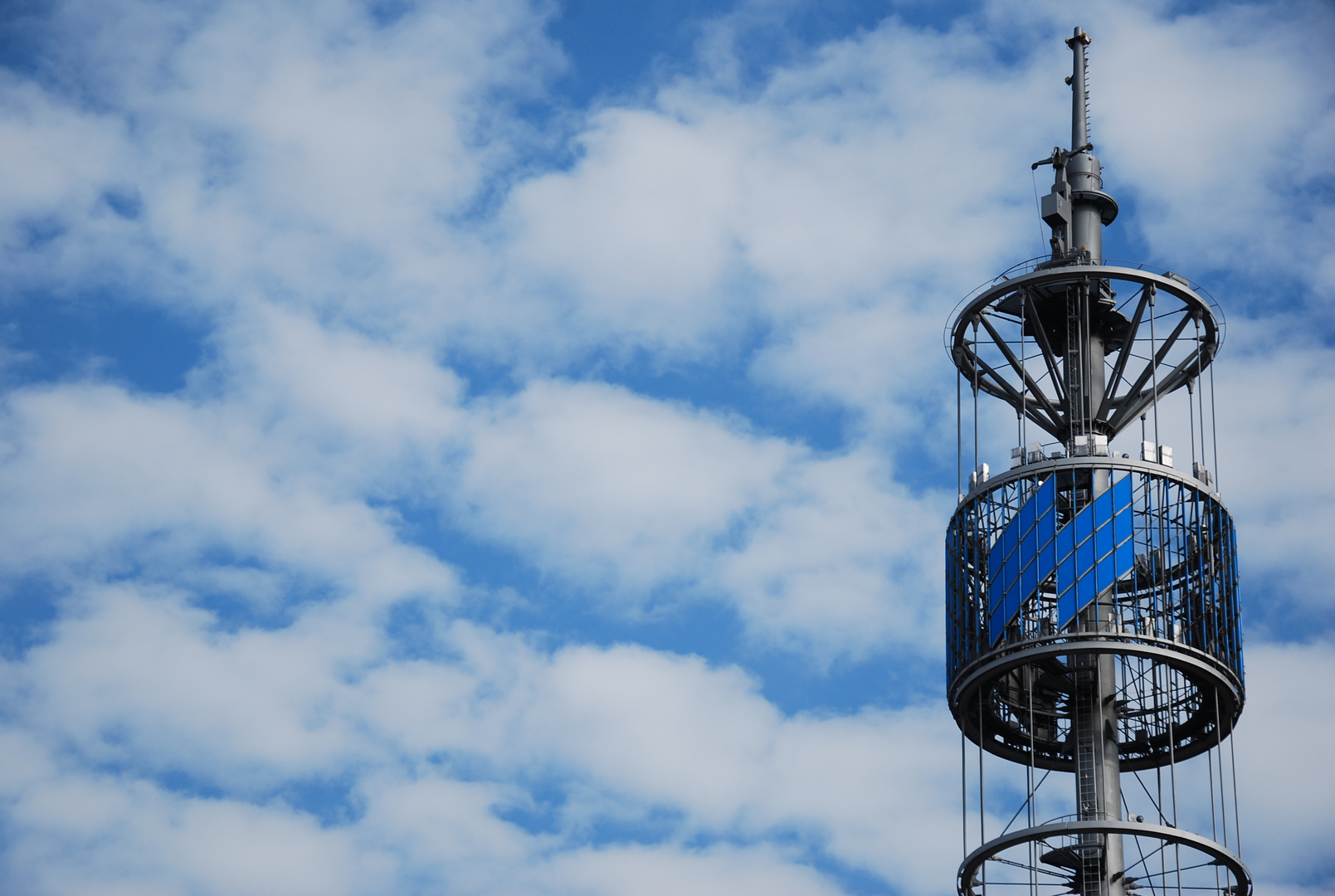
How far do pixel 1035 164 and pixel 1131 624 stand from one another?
26.9 meters

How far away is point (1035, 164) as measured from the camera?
384 ft

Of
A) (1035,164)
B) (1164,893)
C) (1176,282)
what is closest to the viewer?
(1164,893)

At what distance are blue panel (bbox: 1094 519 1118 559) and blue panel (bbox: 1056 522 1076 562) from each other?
3.17ft

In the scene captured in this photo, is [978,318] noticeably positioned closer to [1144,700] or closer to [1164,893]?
[1144,700]

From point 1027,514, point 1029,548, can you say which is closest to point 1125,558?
point 1029,548

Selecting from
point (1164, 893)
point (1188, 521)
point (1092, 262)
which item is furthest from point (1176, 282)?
point (1164, 893)

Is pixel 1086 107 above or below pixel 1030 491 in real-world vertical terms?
above

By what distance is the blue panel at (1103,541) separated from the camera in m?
101

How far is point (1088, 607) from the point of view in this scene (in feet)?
330

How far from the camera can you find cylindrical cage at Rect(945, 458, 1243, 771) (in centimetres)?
10050

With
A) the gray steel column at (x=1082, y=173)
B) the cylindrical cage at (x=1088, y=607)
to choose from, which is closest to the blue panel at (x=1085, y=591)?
the cylindrical cage at (x=1088, y=607)

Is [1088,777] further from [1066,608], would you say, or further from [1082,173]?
[1082,173]

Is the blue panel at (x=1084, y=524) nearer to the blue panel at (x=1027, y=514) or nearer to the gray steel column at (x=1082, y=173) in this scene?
the blue panel at (x=1027, y=514)

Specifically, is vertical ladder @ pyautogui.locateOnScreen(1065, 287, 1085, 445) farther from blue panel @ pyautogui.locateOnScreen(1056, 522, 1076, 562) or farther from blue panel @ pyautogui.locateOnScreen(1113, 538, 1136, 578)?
blue panel @ pyautogui.locateOnScreen(1113, 538, 1136, 578)
